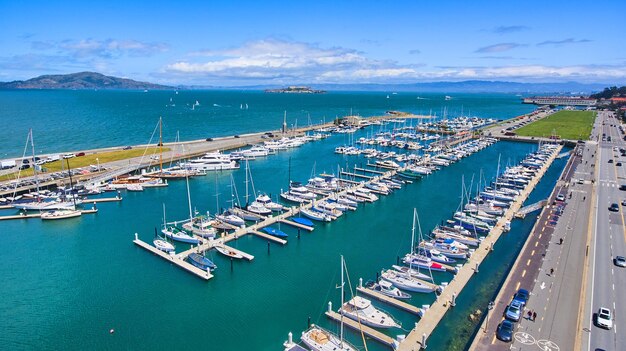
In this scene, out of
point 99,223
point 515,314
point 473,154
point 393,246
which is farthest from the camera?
point 473,154

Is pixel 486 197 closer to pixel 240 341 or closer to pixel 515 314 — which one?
pixel 515 314

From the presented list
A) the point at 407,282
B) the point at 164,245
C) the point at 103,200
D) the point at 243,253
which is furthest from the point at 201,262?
the point at 103,200

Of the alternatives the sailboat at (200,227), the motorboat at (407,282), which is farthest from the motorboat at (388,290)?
the sailboat at (200,227)

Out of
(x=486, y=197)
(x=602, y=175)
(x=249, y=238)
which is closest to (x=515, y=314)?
(x=249, y=238)

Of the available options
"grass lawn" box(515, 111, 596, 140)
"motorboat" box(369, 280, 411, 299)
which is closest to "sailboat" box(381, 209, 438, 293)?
"motorboat" box(369, 280, 411, 299)

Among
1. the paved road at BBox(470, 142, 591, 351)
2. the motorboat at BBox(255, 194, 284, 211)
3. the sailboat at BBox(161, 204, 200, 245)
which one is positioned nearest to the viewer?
the paved road at BBox(470, 142, 591, 351)

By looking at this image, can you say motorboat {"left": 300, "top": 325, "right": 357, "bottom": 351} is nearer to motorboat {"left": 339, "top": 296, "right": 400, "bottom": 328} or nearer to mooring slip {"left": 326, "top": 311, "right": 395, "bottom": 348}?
mooring slip {"left": 326, "top": 311, "right": 395, "bottom": 348}
